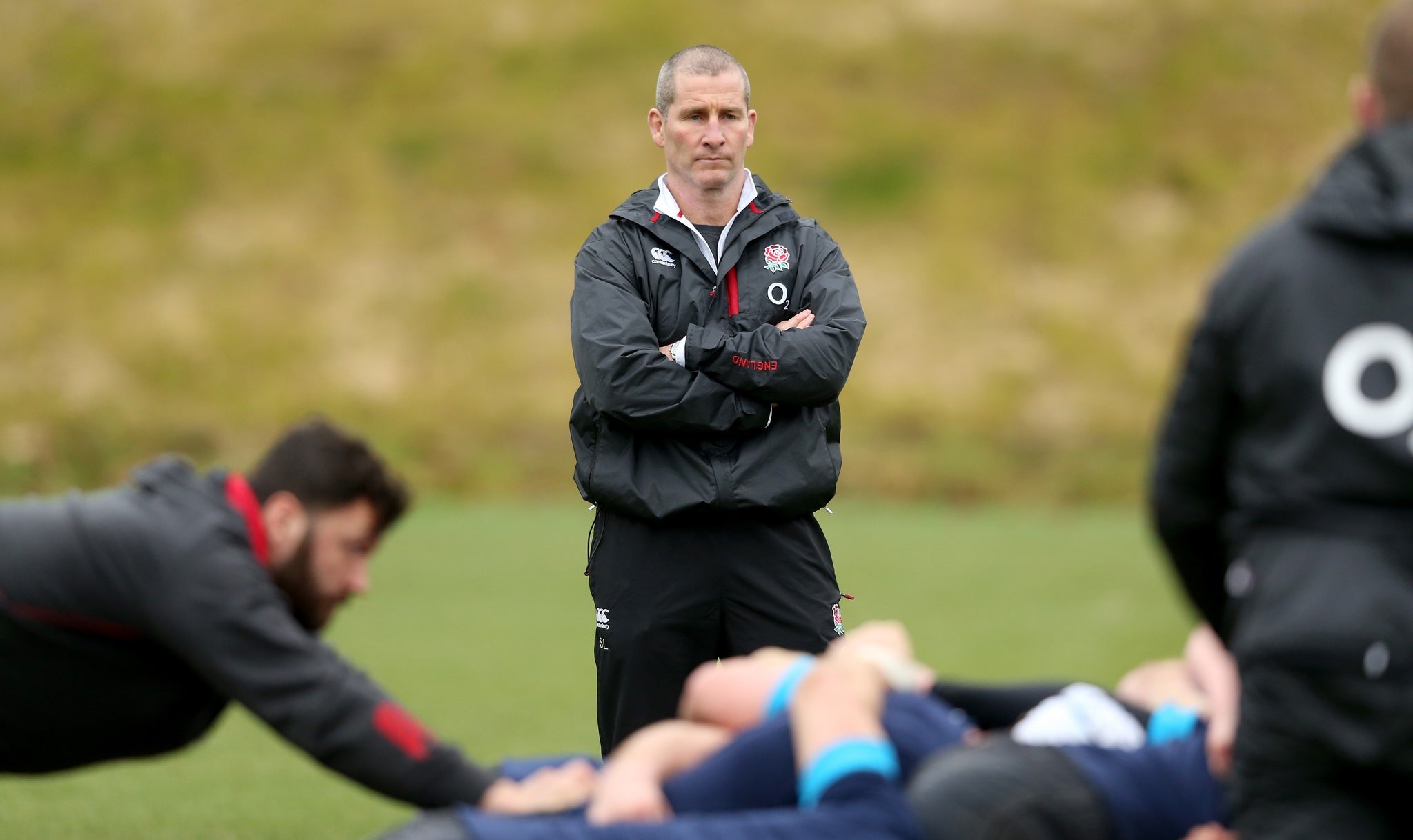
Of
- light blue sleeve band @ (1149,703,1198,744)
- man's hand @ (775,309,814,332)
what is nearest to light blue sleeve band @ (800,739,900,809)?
light blue sleeve band @ (1149,703,1198,744)

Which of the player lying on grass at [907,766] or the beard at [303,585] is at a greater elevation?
the beard at [303,585]

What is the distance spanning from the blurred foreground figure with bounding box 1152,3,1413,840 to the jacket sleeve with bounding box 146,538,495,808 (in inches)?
58.8

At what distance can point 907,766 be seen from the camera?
291cm

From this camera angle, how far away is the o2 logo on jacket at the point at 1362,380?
223cm

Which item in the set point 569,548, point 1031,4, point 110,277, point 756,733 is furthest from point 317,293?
point 756,733

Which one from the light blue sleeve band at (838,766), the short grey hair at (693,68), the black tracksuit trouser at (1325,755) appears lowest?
the light blue sleeve band at (838,766)

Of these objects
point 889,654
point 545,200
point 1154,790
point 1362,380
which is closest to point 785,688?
point 889,654

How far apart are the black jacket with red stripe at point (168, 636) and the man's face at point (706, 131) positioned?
1839 mm

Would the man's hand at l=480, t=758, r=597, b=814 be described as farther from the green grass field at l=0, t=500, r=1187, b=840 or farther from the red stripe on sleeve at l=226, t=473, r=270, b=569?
the green grass field at l=0, t=500, r=1187, b=840

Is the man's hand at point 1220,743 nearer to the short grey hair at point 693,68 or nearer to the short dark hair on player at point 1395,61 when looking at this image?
the short dark hair on player at point 1395,61

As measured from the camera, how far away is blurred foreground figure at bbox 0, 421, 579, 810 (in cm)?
273

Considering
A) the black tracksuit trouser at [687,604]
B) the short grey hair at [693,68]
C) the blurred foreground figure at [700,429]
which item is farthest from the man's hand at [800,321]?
the short grey hair at [693,68]

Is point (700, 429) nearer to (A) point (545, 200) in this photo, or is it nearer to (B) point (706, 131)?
(B) point (706, 131)

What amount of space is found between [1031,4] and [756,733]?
23003mm
